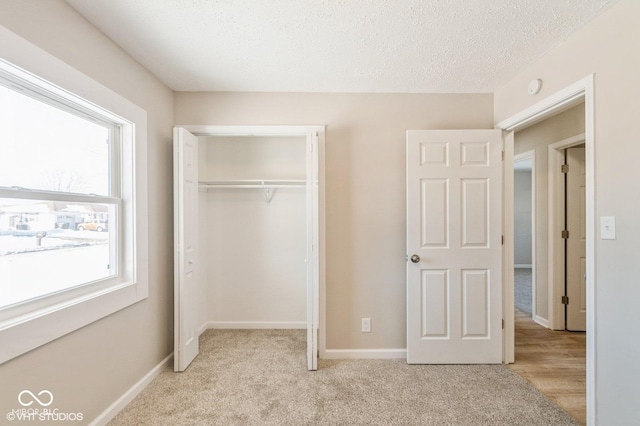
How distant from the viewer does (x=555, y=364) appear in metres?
2.48

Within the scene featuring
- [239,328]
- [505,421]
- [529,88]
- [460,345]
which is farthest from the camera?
[239,328]

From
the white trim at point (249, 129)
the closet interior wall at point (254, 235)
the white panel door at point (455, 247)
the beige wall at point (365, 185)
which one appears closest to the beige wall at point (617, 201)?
the white panel door at point (455, 247)

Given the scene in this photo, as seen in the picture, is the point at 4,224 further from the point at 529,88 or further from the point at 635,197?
the point at 529,88

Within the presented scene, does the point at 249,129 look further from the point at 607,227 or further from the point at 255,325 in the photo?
the point at 607,227

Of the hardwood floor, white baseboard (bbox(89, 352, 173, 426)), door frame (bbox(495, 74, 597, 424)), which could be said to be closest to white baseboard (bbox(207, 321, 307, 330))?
white baseboard (bbox(89, 352, 173, 426))

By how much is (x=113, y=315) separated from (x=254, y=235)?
1664 millimetres

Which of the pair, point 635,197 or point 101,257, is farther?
point 101,257

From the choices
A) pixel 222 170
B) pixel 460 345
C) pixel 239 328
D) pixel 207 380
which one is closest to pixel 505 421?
pixel 460 345

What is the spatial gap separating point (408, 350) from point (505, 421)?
0.82 meters

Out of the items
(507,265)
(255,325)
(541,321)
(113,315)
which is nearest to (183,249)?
(113,315)

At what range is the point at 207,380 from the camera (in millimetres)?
2232

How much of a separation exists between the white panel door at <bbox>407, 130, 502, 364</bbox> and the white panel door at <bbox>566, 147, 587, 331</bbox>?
154 cm

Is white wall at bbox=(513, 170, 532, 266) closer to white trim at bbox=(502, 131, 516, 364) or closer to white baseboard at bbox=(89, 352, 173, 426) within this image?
white trim at bbox=(502, 131, 516, 364)

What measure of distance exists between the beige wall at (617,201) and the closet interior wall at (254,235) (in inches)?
98.6
